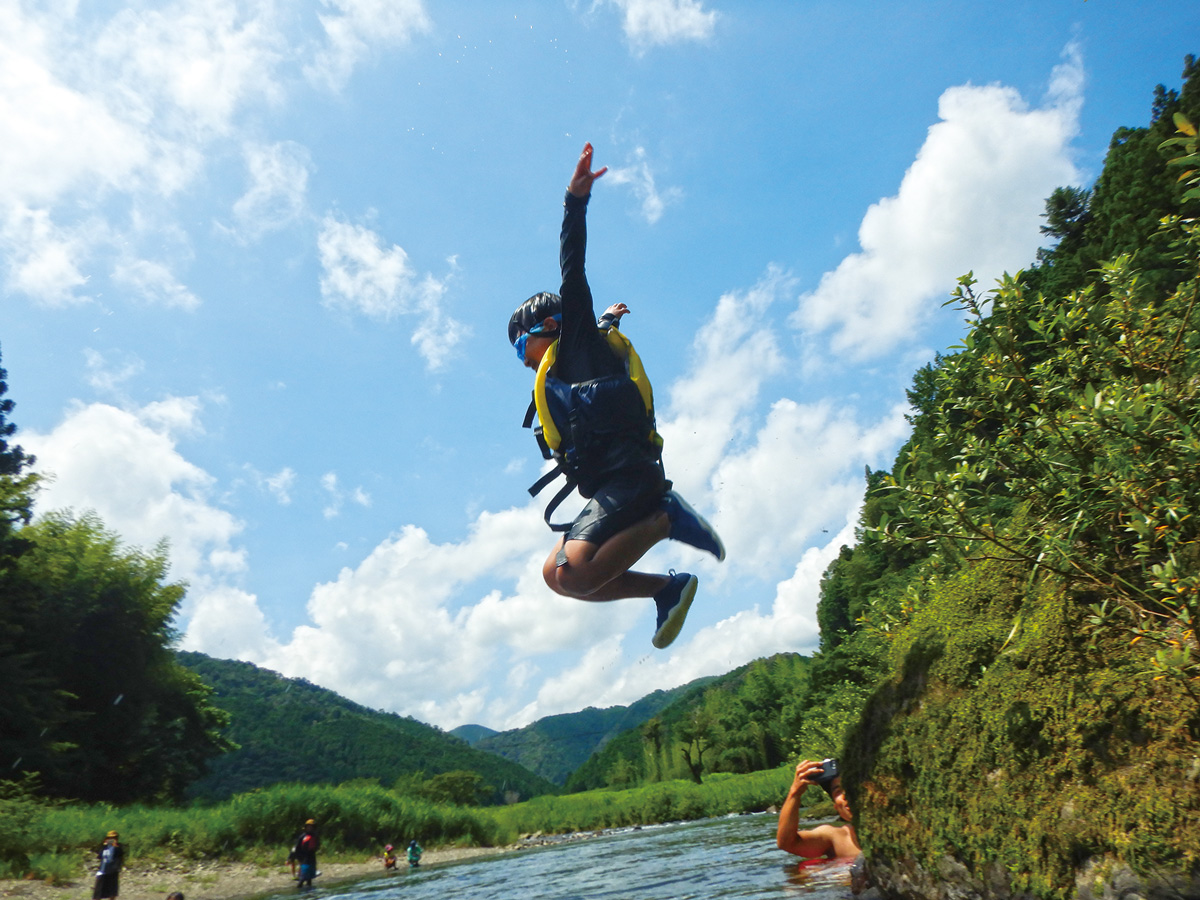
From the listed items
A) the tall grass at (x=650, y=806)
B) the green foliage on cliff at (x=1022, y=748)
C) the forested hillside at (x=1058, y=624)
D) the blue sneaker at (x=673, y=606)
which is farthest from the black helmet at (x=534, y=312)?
the tall grass at (x=650, y=806)

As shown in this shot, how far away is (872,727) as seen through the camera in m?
5.62

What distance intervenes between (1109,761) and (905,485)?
1.66m

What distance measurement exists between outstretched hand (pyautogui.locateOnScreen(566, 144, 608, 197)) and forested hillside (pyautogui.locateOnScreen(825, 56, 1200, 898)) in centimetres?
212

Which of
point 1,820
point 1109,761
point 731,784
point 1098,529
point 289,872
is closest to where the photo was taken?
point 1109,761

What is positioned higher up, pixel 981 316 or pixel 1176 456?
pixel 981 316

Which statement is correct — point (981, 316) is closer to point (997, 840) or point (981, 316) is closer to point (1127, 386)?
point (1127, 386)

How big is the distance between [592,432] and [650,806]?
196 ft

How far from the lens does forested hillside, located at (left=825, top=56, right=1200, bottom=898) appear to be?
339 cm

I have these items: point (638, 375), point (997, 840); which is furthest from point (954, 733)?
point (638, 375)

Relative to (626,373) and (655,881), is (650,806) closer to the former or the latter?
(655,881)

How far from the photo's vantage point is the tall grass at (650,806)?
52.3 meters

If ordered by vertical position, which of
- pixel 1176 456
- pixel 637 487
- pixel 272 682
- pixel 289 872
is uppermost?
pixel 272 682

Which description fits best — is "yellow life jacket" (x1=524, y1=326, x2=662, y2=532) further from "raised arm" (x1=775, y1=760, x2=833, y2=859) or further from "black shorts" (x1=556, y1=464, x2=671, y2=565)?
"raised arm" (x1=775, y1=760, x2=833, y2=859)

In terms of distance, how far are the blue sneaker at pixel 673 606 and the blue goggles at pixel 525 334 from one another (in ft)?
4.77
